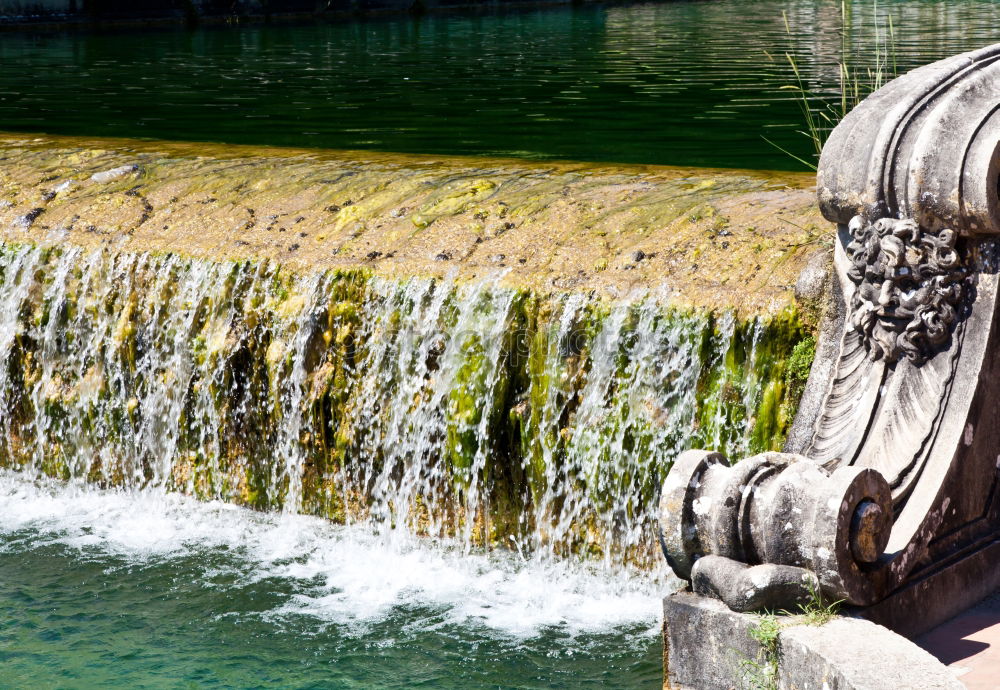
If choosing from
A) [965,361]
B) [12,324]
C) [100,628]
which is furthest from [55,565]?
[965,361]

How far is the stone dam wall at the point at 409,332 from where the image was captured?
503cm

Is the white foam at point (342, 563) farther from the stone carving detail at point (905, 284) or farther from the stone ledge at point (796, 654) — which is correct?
the stone carving detail at point (905, 284)

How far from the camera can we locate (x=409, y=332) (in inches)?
221

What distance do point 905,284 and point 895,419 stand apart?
401mm

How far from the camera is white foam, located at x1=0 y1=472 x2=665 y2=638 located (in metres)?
5.00

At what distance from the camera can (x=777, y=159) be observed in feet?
34.7

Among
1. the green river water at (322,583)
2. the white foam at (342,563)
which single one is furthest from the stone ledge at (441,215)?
the white foam at (342,563)

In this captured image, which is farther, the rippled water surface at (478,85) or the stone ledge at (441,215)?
the rippled water surface at (478,85)

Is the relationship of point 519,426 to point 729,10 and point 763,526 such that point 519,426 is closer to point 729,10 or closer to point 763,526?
point 763,526

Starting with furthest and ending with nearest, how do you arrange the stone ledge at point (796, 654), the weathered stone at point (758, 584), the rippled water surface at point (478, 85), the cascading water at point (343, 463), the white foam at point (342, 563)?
1. the rippled water surface at point (478, 85)
2. the white foam at point (342, 563)
3. the cascading water at point (343, 463)
4. the weathered stone at point (758, 584)
5. the stone ledge at point (796, 654)

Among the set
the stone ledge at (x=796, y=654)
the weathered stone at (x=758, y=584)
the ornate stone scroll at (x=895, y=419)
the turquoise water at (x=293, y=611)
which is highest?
the ornate stone scroll at (x=895, y=419)

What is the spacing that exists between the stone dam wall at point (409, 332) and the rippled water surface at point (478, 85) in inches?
44.0

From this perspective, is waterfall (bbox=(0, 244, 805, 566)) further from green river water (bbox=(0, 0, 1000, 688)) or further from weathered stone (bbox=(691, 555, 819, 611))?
weathered stone (bbox=(691, 555, 819, 611))

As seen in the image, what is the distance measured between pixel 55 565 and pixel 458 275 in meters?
2.13
